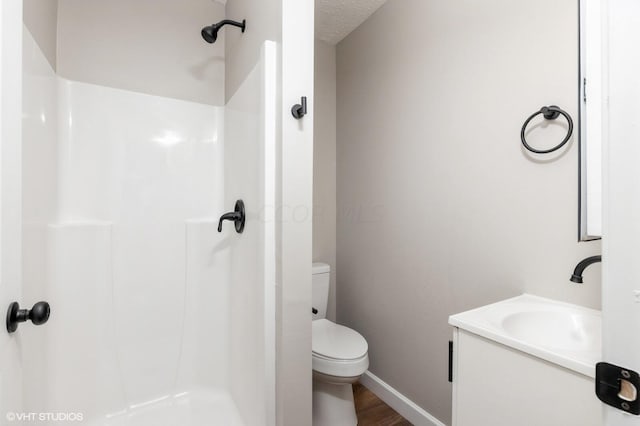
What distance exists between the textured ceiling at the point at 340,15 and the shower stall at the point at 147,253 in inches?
33.2

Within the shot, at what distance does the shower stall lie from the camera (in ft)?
3.72

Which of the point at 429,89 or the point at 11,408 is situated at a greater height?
the point at 429,89

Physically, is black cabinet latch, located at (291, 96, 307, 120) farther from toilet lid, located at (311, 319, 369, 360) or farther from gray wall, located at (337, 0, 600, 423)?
toilet lid, located at (311, 319, 369, 360)

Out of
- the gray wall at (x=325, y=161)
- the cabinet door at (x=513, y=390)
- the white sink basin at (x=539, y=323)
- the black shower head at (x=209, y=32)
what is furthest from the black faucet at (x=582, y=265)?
the black shower head at (x=209, y=32)

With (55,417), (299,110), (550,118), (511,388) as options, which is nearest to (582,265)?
(511,388)

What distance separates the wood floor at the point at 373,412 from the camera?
168 cm

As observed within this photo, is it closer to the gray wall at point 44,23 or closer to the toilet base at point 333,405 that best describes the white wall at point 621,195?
the toilet base at point 333,405

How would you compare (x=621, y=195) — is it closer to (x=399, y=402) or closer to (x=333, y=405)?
(x=333, y=405)

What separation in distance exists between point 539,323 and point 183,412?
67.4 inches

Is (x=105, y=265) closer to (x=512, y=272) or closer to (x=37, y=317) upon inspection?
(x=37, y=317)

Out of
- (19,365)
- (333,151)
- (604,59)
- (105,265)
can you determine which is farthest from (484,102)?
(105,265)

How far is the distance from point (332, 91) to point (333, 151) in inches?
19.2

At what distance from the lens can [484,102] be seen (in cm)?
136

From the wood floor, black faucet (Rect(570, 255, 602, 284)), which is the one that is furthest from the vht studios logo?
black faucet (Rect(570, 255, 602, 284))
